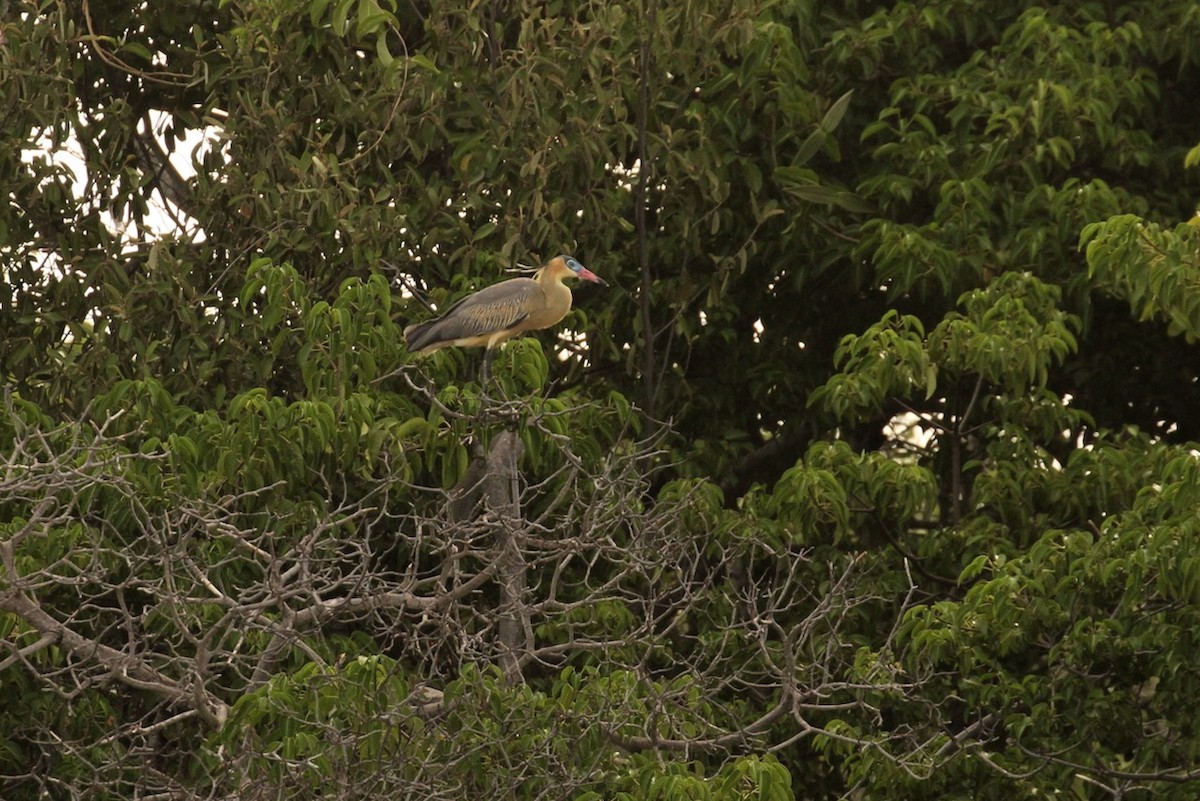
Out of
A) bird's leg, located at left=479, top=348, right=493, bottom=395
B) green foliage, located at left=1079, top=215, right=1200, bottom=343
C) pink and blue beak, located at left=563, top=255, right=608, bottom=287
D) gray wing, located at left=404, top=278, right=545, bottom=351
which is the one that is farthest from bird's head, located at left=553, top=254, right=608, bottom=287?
green foliage, located at left=1079, top=215, right=1200, bottom=343

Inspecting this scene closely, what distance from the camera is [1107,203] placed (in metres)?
7.98

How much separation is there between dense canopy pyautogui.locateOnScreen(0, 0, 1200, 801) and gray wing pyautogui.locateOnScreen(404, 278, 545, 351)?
14 centimetres

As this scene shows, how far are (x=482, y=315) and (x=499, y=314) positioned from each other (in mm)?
76

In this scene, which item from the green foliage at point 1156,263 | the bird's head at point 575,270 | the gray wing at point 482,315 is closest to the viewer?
the green foliage at point 1156,263

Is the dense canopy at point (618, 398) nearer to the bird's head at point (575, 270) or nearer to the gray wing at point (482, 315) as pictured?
the gray wing at point (482, 315)

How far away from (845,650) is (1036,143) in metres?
2.14

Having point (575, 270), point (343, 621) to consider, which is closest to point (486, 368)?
point (575, 270)

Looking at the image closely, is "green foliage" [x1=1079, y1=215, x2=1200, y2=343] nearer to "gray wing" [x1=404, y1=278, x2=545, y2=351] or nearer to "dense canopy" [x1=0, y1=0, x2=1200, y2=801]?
"dense canopy" [x1=0, y1=0, x2=1200, y2=801]

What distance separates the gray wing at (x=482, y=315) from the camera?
23.4ft

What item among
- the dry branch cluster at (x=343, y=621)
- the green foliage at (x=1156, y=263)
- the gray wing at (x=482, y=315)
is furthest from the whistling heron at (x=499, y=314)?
the green foliage at (x=1156, y=263)

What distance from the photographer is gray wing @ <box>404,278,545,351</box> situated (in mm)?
7145

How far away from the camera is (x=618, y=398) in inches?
302

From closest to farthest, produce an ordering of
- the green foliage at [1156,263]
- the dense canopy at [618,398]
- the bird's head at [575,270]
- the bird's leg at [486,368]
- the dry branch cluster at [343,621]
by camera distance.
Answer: the dry branch cluster at [343,621] < the dense canopy at [618,398] < the green foliage at [1156,263] < the bird's leg at [486,368] < the bird's head at [575,270]

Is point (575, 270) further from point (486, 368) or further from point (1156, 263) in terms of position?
point (1156, 263)
